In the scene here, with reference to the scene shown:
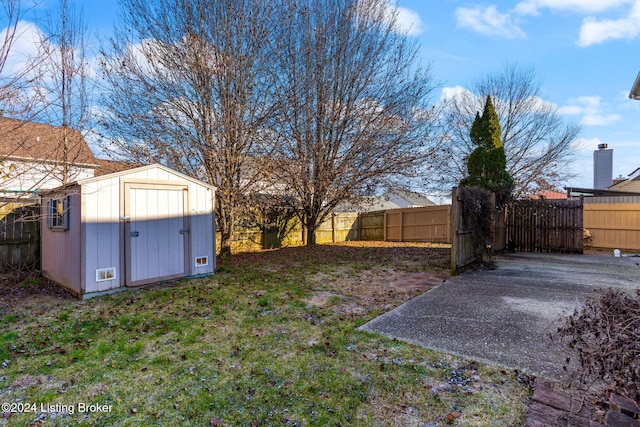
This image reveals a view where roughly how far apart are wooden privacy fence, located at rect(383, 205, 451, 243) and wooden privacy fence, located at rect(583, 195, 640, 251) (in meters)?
4.72

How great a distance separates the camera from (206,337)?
3.44m

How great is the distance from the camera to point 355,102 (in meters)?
10.5

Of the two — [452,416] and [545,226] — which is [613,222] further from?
[452,416]

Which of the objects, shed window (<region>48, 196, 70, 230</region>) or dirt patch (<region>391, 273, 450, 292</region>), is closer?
shed window (<region>48, 196, 70, 230</region>)

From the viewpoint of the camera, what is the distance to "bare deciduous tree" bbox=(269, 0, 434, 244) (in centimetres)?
1001

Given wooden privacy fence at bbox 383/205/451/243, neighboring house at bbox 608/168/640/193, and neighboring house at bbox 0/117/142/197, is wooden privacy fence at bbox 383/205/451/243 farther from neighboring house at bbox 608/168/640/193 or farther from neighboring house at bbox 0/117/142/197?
neighboring house at bbox 0/117/142/197

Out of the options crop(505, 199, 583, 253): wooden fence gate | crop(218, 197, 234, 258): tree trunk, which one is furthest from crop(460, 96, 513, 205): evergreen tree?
crop(218, 197, 234, 258): tree trunk

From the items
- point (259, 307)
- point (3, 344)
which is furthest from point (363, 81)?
point (3, 344)

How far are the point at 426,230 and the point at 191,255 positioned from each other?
406 inches

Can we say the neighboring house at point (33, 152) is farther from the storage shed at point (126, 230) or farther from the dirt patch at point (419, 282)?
the dirt patch at point (419, 282)

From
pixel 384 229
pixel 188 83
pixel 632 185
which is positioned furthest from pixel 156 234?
pixel 632 185

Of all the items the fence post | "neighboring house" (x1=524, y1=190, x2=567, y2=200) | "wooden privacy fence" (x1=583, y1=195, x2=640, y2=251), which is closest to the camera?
"wooden privacy fence" (x1=583, y1=195, x2=640, y2=251)

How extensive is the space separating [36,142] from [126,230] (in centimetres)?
179

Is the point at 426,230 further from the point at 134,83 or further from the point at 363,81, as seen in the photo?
the point at 134,83
